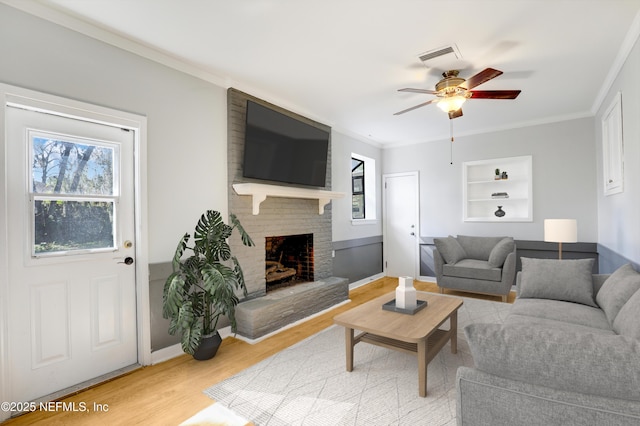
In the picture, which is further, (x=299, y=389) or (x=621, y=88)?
(x=621, y=88)

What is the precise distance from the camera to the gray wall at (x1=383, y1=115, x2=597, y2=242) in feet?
15.4

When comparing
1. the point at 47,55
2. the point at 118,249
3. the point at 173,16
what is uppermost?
the point at 173,16

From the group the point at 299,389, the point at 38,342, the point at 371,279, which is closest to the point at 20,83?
the point at 38,342

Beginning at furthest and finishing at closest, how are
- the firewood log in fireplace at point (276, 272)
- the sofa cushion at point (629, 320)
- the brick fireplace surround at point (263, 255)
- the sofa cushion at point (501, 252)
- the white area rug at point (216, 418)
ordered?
the sofa cushion at point (501, 252)
the firewood log in fireplace at point (276, 272)
the brick fireplace surround at point (263, 255)
the white area rug at point (216, 418)
the sofa cushion at point (629, 320)

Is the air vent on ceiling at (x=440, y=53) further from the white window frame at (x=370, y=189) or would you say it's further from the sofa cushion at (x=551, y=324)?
the white window frame at (x=370, y=189)

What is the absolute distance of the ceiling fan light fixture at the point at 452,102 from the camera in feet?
10.1

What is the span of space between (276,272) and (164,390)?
79.4 inches

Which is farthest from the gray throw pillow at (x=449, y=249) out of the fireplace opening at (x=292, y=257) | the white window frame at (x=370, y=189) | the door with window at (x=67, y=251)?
the door with window at (x=67, y=251)

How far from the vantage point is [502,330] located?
119cm

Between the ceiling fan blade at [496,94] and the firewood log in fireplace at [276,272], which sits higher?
the ceiling fan blade at [496,94]

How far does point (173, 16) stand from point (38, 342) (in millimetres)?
2517

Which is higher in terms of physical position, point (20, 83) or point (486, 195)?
point (20, 83)

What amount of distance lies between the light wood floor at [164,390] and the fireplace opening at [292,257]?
1134 millimetres

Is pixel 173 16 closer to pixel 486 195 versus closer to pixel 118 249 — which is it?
pixel 118 249
